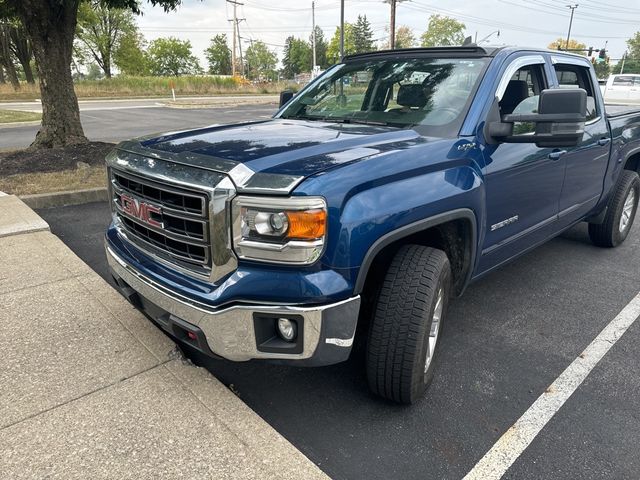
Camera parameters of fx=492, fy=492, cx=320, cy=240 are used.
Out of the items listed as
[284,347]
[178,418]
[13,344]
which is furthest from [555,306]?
[13,344]

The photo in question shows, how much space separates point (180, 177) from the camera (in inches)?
86.7

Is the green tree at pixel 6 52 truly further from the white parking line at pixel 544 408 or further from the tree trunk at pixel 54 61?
the white parking line at pixel 544 408

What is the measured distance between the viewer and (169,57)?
86.6 m

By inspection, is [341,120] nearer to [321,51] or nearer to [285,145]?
[285,145]

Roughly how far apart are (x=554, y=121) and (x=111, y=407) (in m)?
2.69

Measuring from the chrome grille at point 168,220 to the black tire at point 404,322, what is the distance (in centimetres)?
86

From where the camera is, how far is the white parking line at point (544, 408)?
2229 mm

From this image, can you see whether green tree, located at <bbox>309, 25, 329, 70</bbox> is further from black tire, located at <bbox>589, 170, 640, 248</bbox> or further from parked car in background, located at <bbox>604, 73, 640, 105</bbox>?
black tire, located at <bbox>589, 170, 640, 248</bbox>

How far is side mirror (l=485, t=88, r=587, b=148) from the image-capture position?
8.42 feet

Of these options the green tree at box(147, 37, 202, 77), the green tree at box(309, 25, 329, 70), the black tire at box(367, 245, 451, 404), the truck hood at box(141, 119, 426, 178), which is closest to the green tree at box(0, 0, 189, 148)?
the truck hood at box(141, 119, 426, 178)

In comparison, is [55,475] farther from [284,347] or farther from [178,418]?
[284,347]

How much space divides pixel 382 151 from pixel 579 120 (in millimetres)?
1116

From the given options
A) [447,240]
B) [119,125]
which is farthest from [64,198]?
[119,125]

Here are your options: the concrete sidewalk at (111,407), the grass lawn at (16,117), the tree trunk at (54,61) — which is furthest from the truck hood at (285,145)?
the grass lawn at (16,117)
